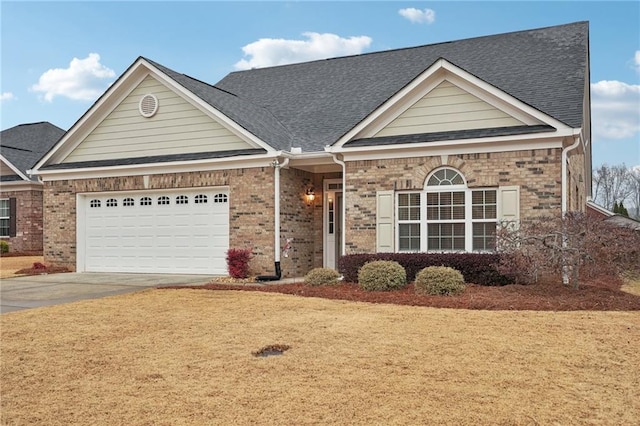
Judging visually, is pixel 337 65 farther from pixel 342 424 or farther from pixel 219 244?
pixel 342 424

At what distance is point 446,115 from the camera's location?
1314 cm

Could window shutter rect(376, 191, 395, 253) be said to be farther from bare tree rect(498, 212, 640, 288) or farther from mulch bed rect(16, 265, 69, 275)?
mulch bed rect(16, 265, 69, 275)

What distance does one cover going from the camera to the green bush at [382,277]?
11.2 metres

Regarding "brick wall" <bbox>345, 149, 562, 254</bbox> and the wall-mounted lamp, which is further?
the wall-mounted lamp

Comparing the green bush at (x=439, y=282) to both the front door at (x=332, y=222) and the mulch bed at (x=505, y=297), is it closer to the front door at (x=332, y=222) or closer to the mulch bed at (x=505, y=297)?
the mulch bed at (x=505, y=297)

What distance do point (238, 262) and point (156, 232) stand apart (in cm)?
338

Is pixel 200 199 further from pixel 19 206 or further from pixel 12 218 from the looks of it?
pixel 12 218

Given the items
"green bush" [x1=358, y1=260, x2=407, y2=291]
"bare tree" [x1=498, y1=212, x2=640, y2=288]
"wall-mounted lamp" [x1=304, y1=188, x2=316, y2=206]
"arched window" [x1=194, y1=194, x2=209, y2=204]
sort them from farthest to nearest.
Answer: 1. "wall-mounted lamp" [x1=304, y1=188, x2=316, y2=206]
2. "arched window" [x1=194, y1=194, x2=209, y2=204]
3. "green bush" [x1=358, y1=260, x2=407, y2=291]
4. "bare tree" [x1=498, y1=212, x2=640, y2=288]

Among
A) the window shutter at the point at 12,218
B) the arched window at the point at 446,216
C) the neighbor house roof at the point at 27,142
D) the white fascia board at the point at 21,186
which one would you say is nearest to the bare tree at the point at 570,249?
the arched window at the point at 446,216

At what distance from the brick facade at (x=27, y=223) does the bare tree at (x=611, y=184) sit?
206ft

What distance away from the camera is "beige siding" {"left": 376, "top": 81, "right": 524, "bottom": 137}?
12734mm

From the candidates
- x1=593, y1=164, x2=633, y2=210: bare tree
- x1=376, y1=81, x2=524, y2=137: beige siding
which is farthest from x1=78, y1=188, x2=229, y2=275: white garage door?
x1=593, y1=164, x2=633, y2=210: bare tree

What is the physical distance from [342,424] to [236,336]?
3.32 m

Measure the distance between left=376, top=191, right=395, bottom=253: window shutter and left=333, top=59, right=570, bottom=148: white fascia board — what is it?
1662mm
